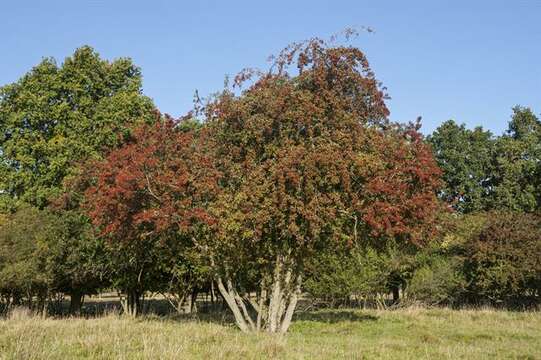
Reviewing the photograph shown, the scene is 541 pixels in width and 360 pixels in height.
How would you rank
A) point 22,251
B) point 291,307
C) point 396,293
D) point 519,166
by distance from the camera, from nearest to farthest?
point 291,307 < point 22,251 < point 396,293 < point 519,166

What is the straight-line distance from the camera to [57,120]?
3000cm

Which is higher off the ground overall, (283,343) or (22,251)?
(22,251)

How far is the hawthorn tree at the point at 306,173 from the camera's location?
14.5 meters

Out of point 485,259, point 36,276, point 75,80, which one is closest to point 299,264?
point 36,276

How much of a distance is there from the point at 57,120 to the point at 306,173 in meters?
20.6

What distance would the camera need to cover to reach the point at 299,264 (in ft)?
53.6

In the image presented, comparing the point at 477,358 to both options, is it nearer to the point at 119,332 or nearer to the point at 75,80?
the point at 119,332

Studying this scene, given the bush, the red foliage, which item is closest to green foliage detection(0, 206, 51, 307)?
the red foliage

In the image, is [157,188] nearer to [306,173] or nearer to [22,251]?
[306,173]

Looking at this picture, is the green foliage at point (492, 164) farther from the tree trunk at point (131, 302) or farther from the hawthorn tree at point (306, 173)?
the hawthorn tree at point (306, 173)

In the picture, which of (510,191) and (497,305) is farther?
(510,191)

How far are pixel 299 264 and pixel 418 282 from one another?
18306 millimetres

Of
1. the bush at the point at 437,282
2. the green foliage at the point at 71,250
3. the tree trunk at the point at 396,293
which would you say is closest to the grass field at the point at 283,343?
the green foliage at the point at 71,250

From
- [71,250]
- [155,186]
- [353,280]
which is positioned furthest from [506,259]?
[71,250]
